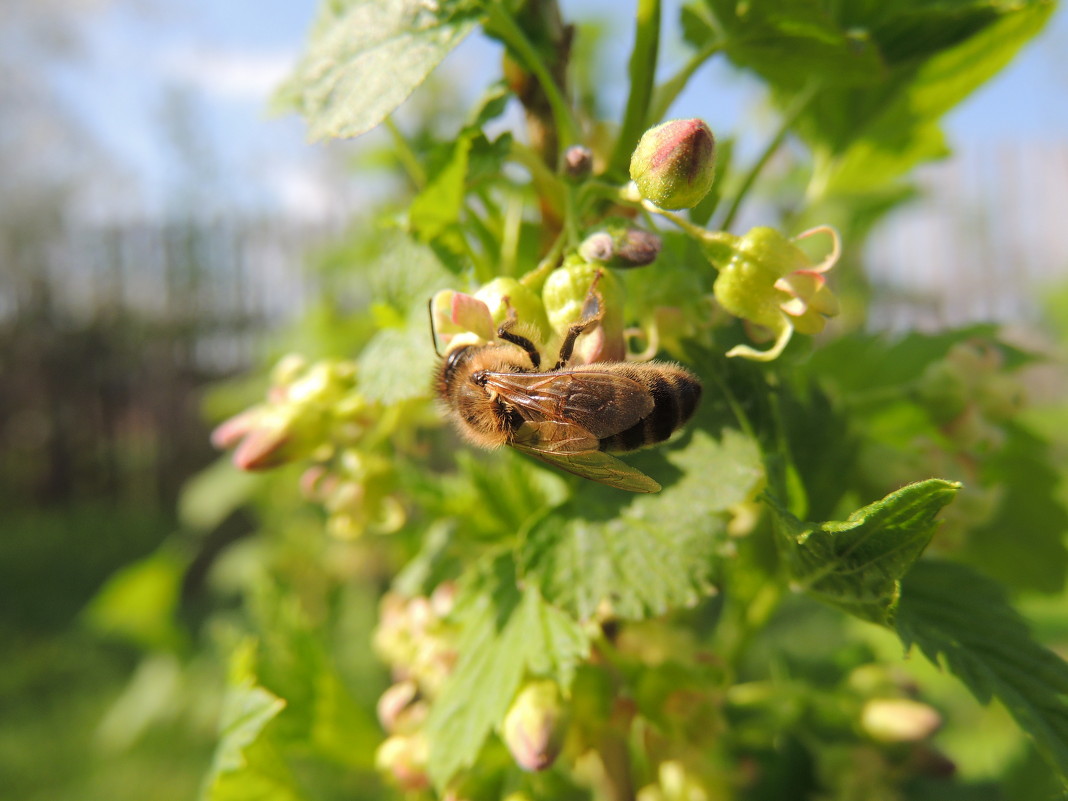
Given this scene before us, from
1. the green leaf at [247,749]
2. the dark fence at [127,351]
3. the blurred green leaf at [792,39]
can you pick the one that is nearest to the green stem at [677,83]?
the blurred green leaf at [792,39]

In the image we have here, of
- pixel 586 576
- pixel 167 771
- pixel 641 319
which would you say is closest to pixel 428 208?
pixel 641 319

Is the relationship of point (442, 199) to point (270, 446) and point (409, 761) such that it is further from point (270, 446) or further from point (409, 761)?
point (409, 761)

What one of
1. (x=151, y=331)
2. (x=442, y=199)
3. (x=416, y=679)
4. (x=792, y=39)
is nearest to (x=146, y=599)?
(x=416, y=679)

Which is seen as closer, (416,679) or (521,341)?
(521,341)

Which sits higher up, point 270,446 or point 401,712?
point 270,446

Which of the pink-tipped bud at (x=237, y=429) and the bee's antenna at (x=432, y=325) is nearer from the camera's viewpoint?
the bee's antenna at (x=432, y=325)

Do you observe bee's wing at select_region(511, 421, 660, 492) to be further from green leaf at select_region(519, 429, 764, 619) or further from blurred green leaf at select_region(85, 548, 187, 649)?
blurred green leaf at select_region(85, 548, 187, 649)

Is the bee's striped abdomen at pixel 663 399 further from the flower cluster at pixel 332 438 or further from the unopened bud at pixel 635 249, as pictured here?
the flower cluster at pixel 332 438
